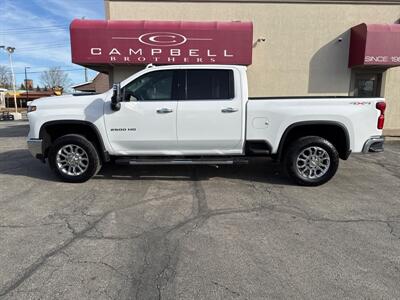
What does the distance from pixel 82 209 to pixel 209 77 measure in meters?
3.09

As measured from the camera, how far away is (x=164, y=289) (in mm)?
2771

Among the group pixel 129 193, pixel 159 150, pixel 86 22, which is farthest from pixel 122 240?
pixel 86 22

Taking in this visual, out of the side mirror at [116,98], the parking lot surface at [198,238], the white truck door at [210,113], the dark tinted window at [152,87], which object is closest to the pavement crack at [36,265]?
the parking lot surface at [198,238]

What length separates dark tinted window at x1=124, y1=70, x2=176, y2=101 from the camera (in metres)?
5.63

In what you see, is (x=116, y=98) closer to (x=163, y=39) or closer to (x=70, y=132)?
(x=70, y=132)

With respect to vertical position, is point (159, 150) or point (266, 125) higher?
point (266, 125)

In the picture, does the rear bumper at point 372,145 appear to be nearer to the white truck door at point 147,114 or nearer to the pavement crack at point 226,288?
the white truck door at point 147,114

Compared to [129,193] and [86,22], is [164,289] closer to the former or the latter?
[129,193]

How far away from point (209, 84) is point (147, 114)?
1.24m

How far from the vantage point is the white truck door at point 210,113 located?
5570mm

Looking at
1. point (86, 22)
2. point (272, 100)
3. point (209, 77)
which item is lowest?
point (272, 100)

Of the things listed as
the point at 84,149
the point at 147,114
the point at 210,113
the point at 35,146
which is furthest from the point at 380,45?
the point at 35,146

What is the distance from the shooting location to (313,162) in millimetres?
5703

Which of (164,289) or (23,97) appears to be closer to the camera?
(164,289)
